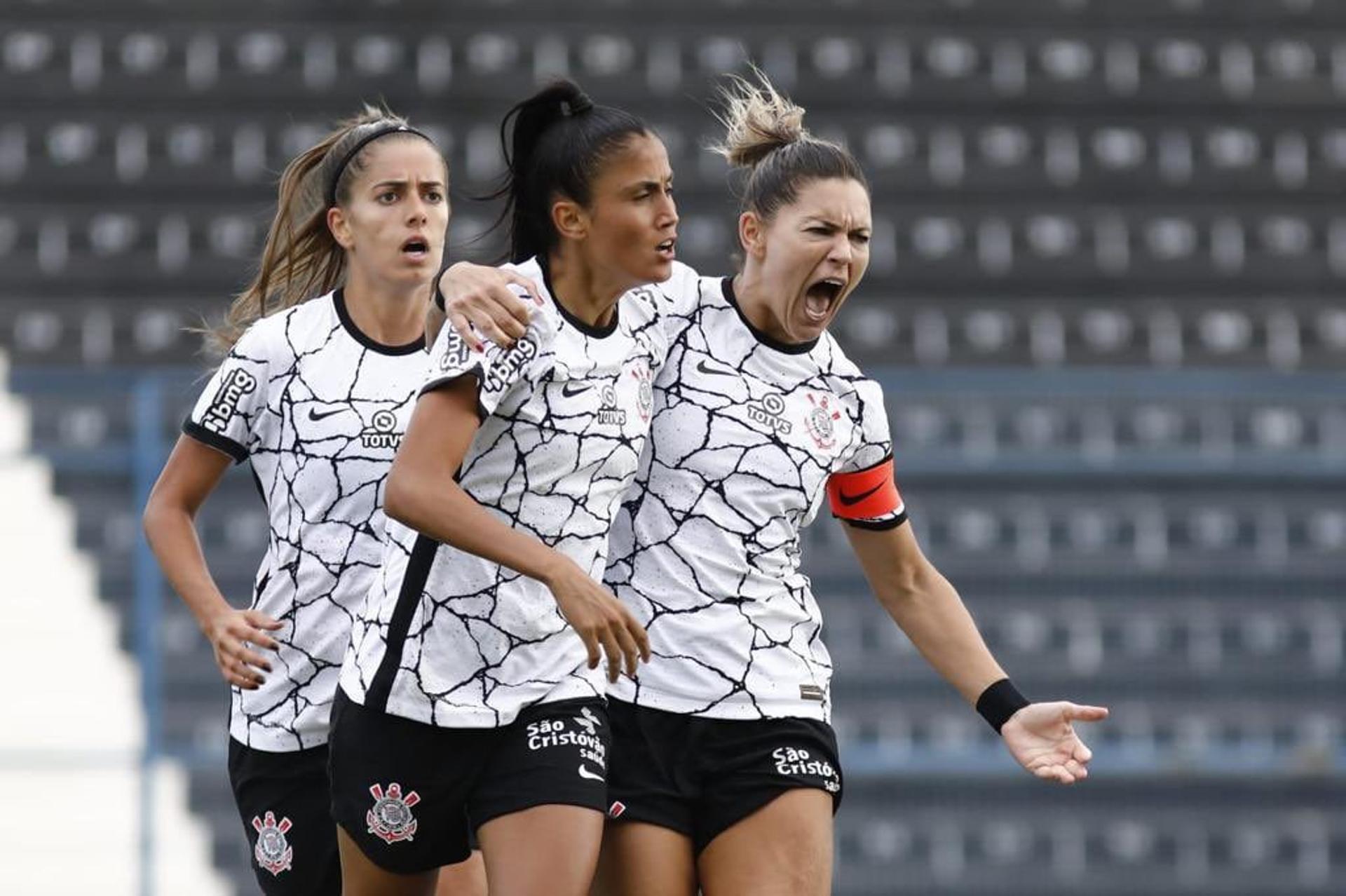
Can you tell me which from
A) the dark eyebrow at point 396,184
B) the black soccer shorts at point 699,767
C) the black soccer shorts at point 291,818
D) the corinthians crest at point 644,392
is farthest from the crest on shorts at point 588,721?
the dark eyebrow at point 396,184

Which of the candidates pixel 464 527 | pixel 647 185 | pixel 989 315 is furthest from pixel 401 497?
pixel 989 315

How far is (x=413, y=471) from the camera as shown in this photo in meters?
3.23

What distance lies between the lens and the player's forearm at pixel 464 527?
124 inches

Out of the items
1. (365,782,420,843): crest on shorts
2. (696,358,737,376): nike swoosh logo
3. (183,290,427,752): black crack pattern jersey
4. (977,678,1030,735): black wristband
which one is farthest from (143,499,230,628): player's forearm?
(977,678,1030,735): black wristband

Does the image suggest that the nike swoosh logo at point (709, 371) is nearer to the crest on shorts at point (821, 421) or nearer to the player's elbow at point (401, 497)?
the crest on shorts at point (821, 421)

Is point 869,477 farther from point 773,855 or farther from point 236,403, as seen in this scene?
point 236,403

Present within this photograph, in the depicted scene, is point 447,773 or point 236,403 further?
point 236,403

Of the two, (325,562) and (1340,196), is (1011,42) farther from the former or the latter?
(325,562)

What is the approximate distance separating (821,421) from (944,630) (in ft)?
1.61

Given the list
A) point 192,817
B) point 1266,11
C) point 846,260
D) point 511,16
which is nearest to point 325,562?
point 846,260

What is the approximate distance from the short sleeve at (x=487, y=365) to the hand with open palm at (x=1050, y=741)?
1.12 meters

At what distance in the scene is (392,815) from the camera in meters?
3.49

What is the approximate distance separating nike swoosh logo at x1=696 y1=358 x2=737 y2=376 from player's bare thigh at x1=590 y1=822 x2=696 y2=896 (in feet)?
2.51

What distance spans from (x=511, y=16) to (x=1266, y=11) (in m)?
3.90
